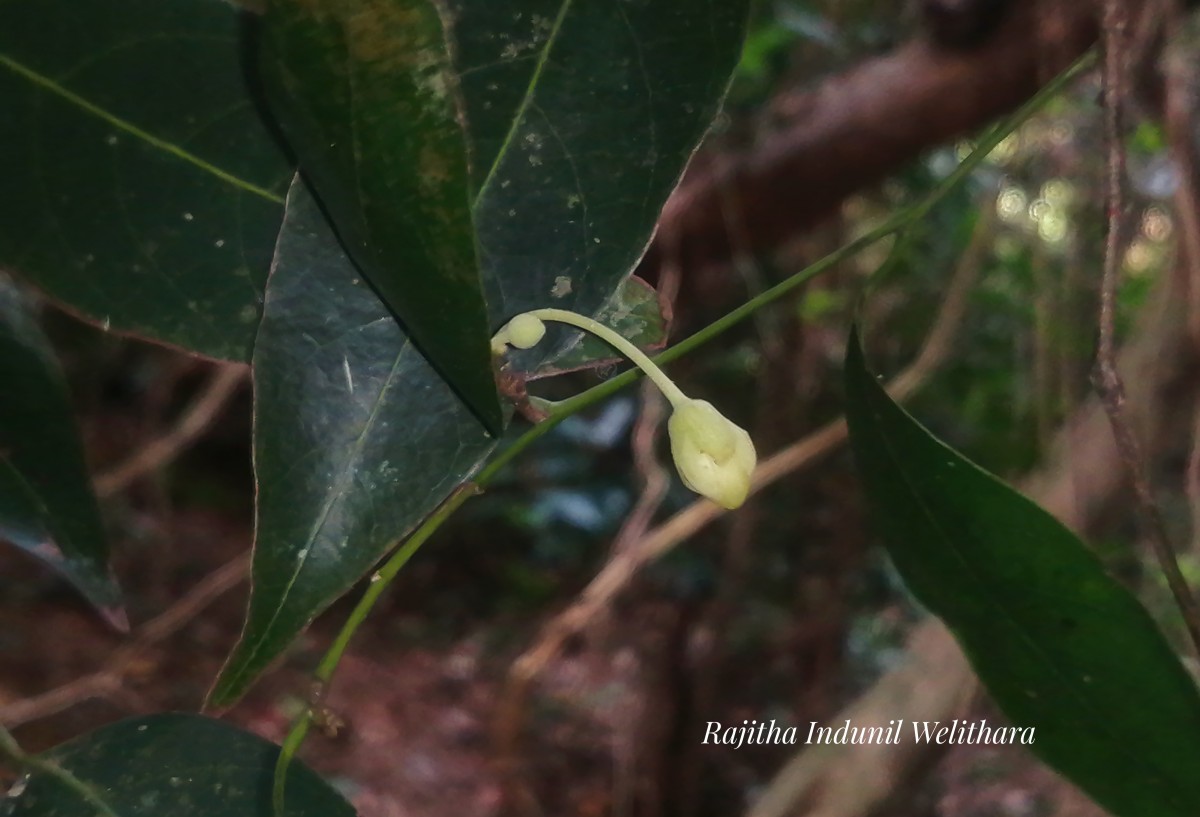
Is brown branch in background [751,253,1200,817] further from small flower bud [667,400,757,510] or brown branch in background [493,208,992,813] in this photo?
small flower bud [667,400,757,510]

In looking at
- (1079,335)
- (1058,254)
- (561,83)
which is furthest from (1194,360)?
(561,83)

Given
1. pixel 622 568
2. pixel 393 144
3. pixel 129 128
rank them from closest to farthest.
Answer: pixel 393 144, pixel 129 128, pixel 622 568

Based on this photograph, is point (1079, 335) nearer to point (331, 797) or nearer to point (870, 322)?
point (870, 322)

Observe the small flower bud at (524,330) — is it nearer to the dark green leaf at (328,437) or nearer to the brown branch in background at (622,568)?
the dark green leaf at (328,437)

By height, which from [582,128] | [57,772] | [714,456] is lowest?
[57,772]

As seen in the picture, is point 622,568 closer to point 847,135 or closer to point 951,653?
point 951,653

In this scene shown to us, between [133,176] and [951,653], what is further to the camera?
[951,653]

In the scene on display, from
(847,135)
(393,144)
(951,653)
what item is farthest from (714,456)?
(847,135)
